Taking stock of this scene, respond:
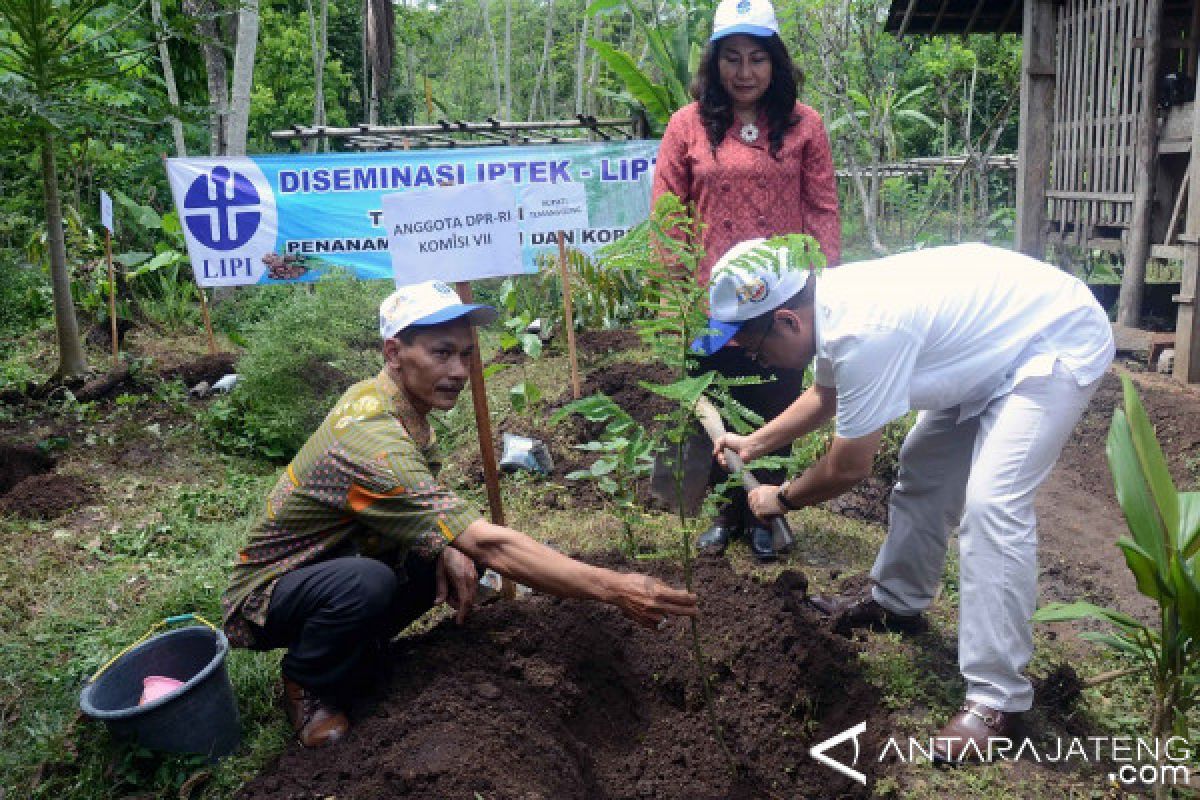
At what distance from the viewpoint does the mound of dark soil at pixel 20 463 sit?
536 cm

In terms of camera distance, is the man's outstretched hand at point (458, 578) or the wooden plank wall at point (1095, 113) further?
the wooden plank wall at point (1095, 113)

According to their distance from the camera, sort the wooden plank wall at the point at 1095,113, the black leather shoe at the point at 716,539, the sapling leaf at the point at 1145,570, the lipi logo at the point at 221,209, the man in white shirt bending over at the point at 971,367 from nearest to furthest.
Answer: the sapling leaf at the point at 1145,570, the man in white shirt bending over at the point at 971,367, the black leather shoe at the point at 716,539, the wooden plank wall at the point at 1095,113, the lipi logo at the point at 221,209

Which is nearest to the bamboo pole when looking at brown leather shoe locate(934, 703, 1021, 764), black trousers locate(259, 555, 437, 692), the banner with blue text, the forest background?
black trousers locate(259, 555, 437, 692)

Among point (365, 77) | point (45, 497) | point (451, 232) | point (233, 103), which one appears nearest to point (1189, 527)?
point (451, 232)

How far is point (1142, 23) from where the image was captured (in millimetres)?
6898

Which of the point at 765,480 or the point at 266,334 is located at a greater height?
the point at 266,334

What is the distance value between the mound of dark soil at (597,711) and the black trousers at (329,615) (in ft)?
0.63

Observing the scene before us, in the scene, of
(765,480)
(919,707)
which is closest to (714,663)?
(919,707)

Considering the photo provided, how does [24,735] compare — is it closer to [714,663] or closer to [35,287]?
[714,663]

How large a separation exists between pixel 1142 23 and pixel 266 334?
6508mm

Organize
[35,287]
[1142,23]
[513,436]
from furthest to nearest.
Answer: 1. [35,287]
2. [1142,23]
3. [513,436]

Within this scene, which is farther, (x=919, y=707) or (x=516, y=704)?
(x=919, y=707)

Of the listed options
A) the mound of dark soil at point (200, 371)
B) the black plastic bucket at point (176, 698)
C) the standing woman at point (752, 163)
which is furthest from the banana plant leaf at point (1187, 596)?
the mound of dark soil at point (200, 371)

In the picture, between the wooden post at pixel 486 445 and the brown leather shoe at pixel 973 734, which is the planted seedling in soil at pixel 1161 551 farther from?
the wooden post at pixel 486 445
